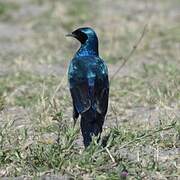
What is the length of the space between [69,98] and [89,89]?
180 cm

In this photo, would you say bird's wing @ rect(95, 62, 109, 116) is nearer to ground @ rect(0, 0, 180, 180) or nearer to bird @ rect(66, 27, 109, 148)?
bird @ rect(66, 27, 109, 148)

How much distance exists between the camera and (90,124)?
506 centimetres

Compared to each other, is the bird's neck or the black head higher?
the black head

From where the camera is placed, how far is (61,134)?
521cm

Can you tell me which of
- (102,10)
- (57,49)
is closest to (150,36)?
(57,49)

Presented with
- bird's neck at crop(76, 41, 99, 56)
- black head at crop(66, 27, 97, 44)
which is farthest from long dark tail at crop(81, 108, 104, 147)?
black head at crop(66, 27, 97, 44)

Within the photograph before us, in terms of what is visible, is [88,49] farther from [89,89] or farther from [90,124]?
[90,124]

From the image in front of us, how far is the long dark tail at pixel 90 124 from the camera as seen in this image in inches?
197

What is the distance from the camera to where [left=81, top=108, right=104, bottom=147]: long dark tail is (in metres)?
5.01

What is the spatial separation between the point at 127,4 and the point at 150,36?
252 cm

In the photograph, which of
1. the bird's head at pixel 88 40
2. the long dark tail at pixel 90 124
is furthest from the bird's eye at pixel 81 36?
the long dark tail at pixel 90 124

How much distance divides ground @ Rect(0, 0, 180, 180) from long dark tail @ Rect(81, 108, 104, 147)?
0.06m

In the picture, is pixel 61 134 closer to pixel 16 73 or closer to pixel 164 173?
pixel 164 173

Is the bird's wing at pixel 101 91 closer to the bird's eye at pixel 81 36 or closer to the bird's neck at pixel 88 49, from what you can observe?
the bird's neck at pixel 88 49
